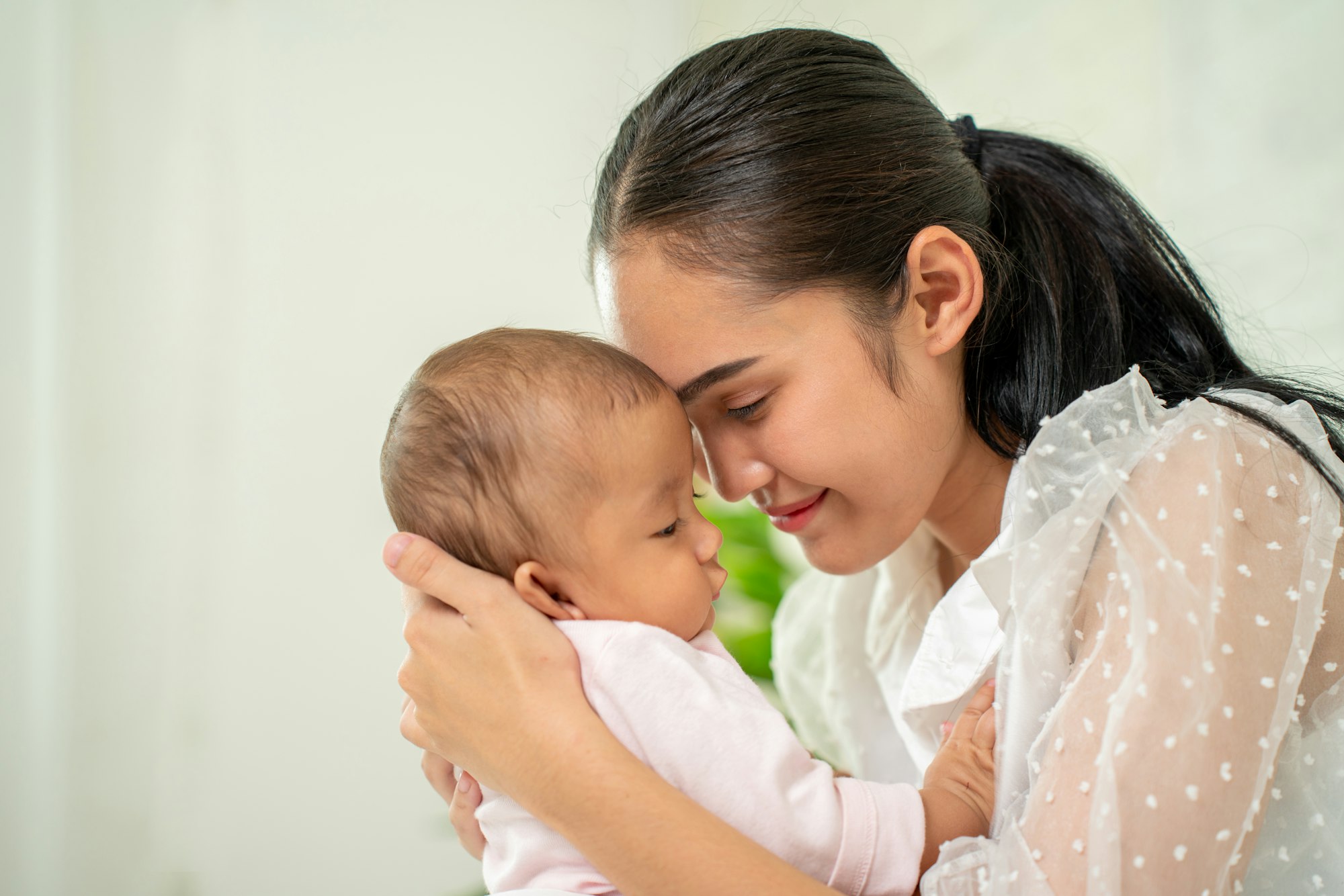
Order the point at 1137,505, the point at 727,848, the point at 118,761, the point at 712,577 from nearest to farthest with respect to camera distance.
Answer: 1. the point at 727,848
2. the point at 1137,505
3. the point at 712,577
4. the point at 118,761

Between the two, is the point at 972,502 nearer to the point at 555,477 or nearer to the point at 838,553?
the point at 838,553

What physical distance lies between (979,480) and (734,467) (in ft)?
1.39

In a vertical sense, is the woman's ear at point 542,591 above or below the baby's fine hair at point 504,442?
below

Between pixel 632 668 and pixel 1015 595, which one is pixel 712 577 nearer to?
pixel 632 668

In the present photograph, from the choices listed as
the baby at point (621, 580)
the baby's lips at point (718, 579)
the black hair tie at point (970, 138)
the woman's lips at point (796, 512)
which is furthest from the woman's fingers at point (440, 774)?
the black hair tie at point (970, 138)

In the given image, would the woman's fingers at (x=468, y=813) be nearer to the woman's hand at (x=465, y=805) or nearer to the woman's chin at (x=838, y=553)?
the woman's hand at (x=465, y=805)

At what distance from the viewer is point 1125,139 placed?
1.89 metres

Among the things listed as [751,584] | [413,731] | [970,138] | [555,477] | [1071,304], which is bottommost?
[751,584]

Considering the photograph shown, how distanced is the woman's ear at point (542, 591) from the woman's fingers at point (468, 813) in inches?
11.4

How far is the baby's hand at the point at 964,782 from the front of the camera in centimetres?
95

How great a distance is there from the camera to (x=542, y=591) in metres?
0.97

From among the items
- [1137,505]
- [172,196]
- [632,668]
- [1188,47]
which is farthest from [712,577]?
[1188,47]

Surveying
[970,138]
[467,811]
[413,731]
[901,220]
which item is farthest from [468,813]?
[970,138]

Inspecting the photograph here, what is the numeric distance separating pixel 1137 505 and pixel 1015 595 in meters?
0.15
